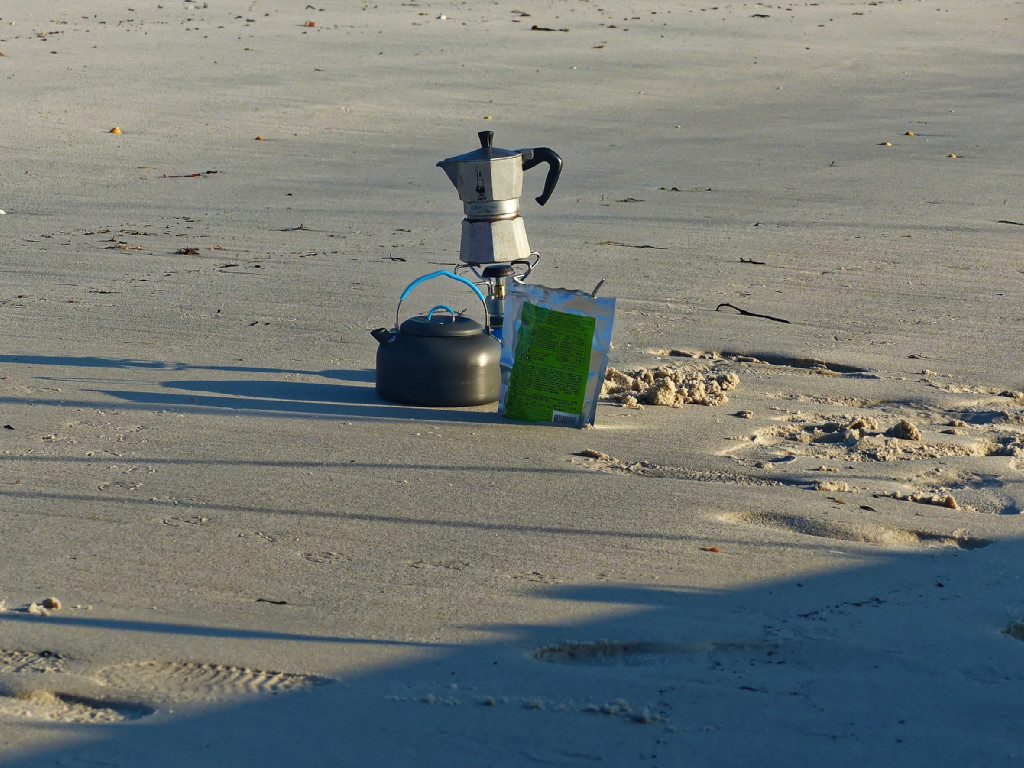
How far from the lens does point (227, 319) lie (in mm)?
6926

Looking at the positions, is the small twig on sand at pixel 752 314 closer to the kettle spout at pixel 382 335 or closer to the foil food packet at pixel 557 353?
the foil food packet at pixel 557 353

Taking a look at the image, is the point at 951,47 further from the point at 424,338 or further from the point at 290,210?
the point at 424,338

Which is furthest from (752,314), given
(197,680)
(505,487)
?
(197,680)

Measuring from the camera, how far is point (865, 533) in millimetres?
4199

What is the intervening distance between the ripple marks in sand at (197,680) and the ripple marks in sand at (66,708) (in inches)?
2.8

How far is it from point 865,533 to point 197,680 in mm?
2144

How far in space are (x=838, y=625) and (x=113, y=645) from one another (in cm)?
187

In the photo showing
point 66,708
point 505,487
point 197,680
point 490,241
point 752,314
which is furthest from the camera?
point 752,314

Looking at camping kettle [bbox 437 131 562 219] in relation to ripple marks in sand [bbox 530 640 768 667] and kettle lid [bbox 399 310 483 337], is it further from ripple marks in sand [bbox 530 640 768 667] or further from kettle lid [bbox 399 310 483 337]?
ripple marks in sand [bbox 530 640 768 667]

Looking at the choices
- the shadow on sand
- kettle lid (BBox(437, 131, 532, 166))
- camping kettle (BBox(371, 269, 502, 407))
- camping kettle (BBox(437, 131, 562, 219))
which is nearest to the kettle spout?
camping kettle (BBox(371, 269, 502, 407))

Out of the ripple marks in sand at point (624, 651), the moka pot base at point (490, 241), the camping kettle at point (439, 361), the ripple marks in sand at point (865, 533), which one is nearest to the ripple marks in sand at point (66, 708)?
the ripple marks in sand at point (624, 651)

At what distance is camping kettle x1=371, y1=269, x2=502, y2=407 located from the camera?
540 cm

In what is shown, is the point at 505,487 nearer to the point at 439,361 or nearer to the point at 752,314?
the point at 439,361

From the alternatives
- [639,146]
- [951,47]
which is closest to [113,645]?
[639,146]
